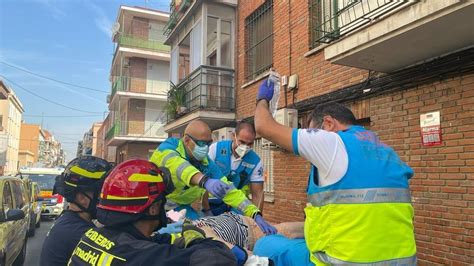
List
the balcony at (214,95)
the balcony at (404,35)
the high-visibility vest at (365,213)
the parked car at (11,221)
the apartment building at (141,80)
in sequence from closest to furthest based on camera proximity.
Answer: the high-visibility vest at (365,213) → the balcony at (404,35) → the parked car at (11,221) → the balcony at (214,95) → the apartment building at (141,80)

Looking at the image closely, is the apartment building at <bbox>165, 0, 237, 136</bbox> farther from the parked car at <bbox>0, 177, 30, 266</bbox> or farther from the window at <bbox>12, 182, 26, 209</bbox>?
the parked car at <bbox>0, 177, 30, 266</bbox>

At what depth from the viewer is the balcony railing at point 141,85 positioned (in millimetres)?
26266

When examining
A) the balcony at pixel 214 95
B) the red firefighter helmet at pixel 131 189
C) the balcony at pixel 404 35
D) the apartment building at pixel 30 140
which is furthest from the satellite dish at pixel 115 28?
the apartment building at pixel 30 140

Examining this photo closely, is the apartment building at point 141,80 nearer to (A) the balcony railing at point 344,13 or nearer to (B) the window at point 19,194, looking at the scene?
(B) the window at point 19,194

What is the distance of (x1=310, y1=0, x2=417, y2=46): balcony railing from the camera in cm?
529

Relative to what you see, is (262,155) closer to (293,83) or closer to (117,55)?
(293,83)

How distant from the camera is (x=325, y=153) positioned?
2117 mm

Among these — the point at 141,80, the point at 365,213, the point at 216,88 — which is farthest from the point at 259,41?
the point at 141,80

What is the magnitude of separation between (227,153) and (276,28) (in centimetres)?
554

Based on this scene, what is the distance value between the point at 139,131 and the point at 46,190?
10.6 m

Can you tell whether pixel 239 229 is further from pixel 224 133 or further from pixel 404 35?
pixel 224 133

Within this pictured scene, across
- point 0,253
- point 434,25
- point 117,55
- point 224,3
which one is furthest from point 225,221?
point 117,55

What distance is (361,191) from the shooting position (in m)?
2.02

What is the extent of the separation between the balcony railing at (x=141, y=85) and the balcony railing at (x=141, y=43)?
2.13 metres
